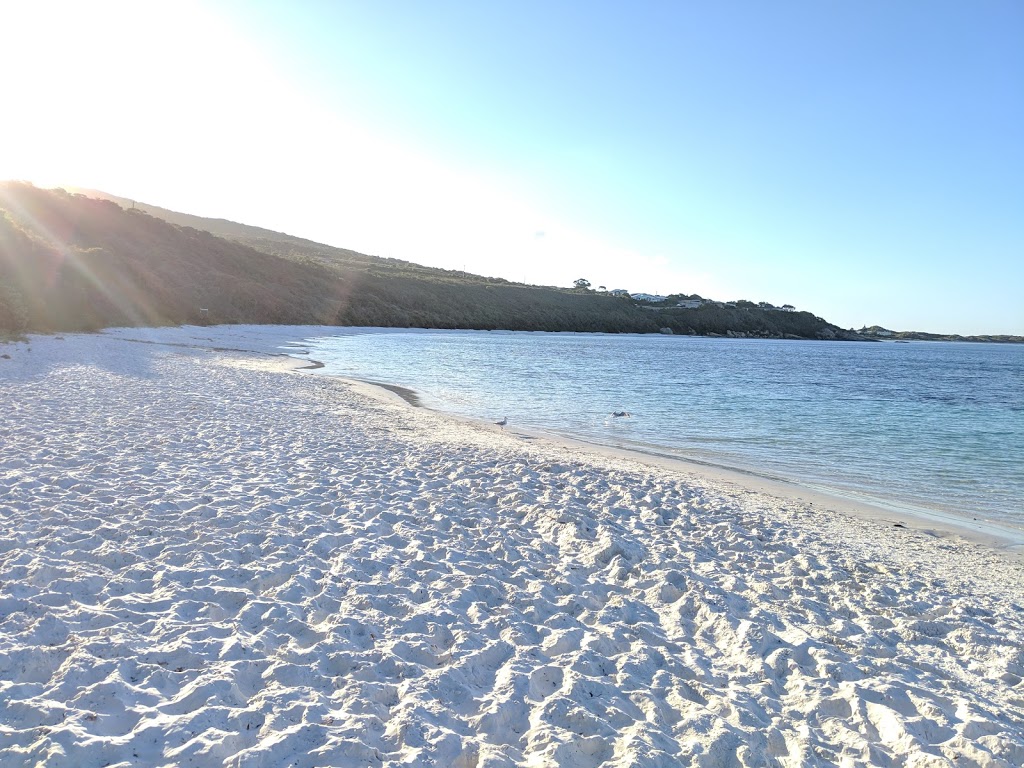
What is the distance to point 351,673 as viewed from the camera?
398 cm

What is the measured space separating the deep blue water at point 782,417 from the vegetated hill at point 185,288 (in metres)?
11.7

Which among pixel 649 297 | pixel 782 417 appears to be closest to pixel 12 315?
pixel 782 417

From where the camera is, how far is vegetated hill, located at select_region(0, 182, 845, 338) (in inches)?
1196

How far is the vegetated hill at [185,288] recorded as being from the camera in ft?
99.7

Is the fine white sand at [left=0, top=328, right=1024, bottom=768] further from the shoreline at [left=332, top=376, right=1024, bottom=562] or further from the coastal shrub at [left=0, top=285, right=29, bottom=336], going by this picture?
the coastal shrub at [left=0, top=285, right=29, bottom=336]

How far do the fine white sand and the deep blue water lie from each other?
341 cm

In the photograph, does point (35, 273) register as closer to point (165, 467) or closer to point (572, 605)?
point (165, 467)

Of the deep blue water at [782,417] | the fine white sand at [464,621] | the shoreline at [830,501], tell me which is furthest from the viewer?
the deep blue water at [782,417]

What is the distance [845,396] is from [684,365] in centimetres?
1575

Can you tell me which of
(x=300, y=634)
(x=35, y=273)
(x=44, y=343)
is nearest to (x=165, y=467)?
(x=300, y=634)

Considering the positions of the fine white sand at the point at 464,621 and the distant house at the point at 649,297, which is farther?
the distant house at the point at 649,297

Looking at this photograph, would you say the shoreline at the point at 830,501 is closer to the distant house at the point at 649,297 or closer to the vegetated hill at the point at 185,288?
the vegetated hill at the point at 185,288

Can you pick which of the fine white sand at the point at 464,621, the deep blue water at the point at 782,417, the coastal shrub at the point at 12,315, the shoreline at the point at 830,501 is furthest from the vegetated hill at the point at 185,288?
the shoreline at the point at 830,501

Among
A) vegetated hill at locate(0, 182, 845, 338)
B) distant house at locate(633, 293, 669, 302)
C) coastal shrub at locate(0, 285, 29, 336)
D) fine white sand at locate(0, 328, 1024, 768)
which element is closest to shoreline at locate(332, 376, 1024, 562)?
fine white sand at locate(0, 328, 1024, 768)
